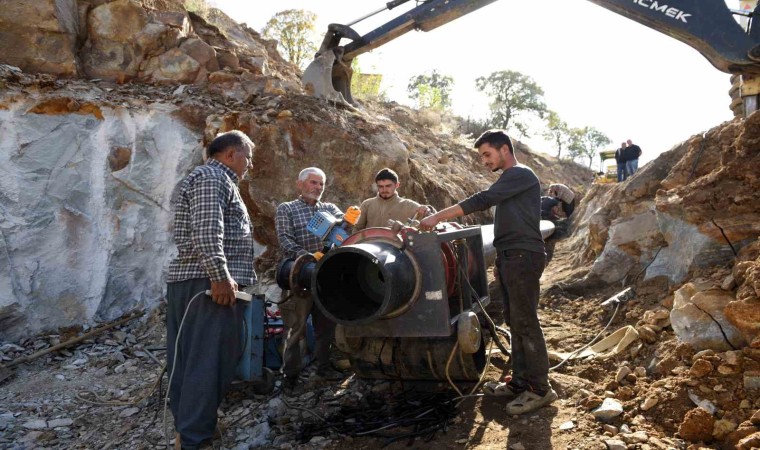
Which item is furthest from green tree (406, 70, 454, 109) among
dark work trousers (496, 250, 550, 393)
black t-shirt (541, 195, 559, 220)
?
dark work trousers (496, 250, 550, 393)

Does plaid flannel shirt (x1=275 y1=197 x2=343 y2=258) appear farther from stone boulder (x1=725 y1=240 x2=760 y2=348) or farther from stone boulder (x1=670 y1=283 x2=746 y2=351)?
stone boulder (x1=725 y1=240 x2=760 y2=348)

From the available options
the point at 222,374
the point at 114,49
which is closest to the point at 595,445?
the point at 222,374

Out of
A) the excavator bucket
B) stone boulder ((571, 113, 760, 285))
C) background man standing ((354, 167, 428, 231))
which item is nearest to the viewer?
stone boulder ((571, 113, 760, 285))

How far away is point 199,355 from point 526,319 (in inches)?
81.1

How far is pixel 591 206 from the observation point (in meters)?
8.72

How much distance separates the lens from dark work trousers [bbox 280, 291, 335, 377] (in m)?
→ 4.32

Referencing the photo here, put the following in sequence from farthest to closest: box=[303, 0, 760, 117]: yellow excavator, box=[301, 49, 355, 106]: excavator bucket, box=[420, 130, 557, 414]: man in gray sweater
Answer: box=[301, 49, 355, 106]: excavator bucket
box=[303, 0, 760, 117]: yellow excavator
box=[420, 130, 557, 414]: man in gray sweater

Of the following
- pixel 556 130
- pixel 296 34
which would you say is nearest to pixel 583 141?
pixel 556 130

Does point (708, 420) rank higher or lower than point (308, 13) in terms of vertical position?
lower

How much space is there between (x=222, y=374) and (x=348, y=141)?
5.12 m

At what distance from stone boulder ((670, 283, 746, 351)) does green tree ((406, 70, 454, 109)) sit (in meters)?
20.4

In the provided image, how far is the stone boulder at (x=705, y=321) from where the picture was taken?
3.26 metres

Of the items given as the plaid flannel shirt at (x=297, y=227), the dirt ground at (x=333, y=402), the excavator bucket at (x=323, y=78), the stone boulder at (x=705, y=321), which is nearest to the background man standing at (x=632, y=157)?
the excavator bucket at (x=323, y=78)

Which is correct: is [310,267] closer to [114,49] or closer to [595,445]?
[595,445]
